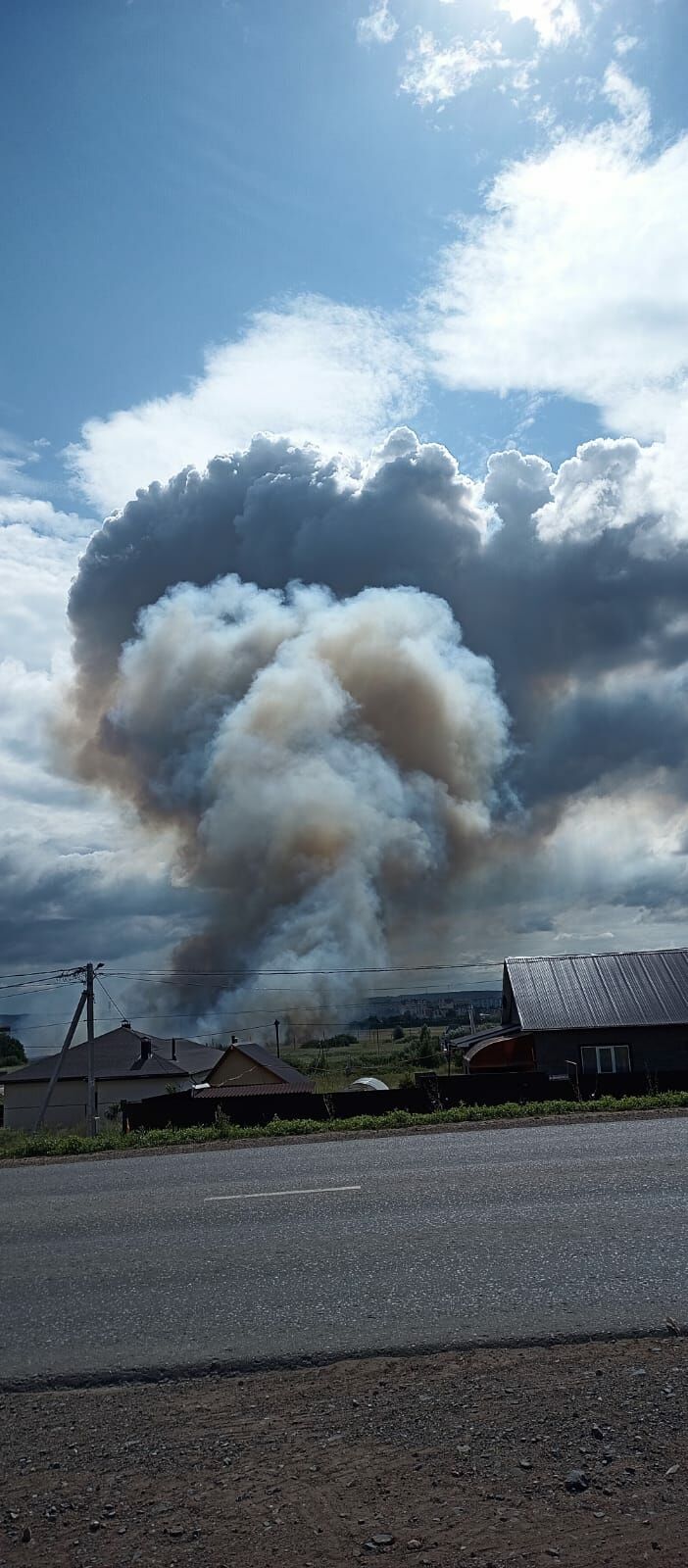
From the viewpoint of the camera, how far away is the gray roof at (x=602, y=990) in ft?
123

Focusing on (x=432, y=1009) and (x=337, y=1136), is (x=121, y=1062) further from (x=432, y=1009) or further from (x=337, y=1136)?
(x=432, y=1009)

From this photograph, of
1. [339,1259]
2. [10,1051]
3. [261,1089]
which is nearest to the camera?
[339,1259]

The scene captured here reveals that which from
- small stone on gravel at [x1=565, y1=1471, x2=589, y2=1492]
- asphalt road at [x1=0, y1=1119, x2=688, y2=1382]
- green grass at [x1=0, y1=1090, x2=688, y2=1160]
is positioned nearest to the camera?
small stone on gravel at [x1=565, y1=1471, x2=589, y2=1492]

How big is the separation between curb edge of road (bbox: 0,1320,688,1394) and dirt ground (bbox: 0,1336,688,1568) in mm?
84

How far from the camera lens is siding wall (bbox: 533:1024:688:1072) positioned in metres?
37.1

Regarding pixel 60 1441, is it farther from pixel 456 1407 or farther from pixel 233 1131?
Result: pixel 233 1131

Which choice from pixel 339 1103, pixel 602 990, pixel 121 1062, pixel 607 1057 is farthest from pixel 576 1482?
pixel 121 1062

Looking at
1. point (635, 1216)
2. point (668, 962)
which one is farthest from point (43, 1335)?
point (668, 962)

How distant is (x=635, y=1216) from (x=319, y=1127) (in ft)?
33.8

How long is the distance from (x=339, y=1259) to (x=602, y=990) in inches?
1305

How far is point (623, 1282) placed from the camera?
623cm

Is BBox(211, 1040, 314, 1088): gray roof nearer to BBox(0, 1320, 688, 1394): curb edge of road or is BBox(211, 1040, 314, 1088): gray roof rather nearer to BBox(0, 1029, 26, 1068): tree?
BBox(0, 1320, 688, 1394): curb edge of road

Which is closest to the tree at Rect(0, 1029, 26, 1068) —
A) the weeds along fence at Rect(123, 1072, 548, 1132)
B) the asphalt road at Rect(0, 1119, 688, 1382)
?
the weeds along fence at Rect(123, 1072, 548, 1132)

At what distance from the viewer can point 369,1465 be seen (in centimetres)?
419
